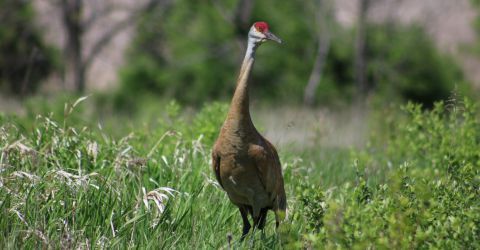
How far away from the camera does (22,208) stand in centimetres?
536

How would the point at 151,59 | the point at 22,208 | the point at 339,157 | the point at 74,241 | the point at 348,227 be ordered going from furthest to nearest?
the point at 151,59 → the point at 339,157 → the point at 22,208 → the point at 74,241 → the point at 348,227

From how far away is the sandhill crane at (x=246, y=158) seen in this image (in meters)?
5.59

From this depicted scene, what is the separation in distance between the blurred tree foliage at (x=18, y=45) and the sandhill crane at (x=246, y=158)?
17321 mm

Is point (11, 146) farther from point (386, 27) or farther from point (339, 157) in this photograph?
point (386, 27)

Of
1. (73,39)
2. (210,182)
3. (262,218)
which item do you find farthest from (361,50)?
(262,218)

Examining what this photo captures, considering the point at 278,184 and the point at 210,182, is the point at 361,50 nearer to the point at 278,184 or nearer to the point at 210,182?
the point at 210,182

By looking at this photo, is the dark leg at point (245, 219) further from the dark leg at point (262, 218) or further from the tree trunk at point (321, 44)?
the tree trunk at point (321, 44)

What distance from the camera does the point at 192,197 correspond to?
19.6ft

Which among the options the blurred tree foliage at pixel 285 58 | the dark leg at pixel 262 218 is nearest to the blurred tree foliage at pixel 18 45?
the blurred tree foliage at pixel 285 58

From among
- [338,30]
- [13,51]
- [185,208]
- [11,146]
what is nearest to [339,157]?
[185,208]

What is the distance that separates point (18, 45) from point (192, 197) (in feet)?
65.7

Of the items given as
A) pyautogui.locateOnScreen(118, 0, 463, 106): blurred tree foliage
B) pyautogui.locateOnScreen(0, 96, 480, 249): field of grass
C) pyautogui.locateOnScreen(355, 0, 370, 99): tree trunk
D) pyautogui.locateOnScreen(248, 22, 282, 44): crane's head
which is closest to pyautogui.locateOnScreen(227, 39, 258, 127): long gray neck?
pyautogui.locateOnScreen(248, 22, 282, 44): crane's head

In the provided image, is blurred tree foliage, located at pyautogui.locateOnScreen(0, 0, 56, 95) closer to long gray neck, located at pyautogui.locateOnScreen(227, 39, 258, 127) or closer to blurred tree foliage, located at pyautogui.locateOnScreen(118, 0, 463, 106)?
blurred tree foliage, located at pyautogui.locateOnScreen(118, 0, 463, 106)

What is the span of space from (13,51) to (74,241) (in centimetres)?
2100
